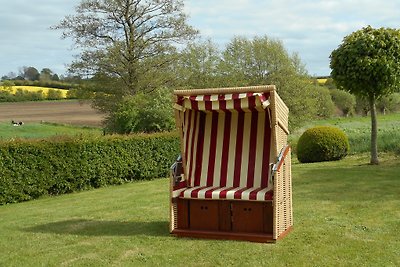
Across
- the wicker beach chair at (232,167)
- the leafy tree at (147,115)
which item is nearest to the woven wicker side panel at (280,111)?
the wicker beach chair at (232,167)

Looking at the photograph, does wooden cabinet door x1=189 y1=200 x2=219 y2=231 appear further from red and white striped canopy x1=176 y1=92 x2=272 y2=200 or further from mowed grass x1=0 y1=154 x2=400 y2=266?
mowed grass x1=0 y1=154 x2=400 y2=266

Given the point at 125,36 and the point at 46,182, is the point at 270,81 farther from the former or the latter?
the point at 46,182

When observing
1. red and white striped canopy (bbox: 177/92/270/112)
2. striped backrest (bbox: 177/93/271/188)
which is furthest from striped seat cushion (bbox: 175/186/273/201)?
red and white striped canopy (bbox: 177/92/270/112)

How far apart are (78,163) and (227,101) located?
27.5ft

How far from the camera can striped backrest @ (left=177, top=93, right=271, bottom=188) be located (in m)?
7.08

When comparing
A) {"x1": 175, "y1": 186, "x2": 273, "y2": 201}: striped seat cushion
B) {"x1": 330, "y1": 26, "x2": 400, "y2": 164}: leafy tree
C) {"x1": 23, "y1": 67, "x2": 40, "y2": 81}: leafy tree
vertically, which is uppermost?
{"x1": 23, "y1": 67, "x2": 40, "y2": 81}: leafy tree

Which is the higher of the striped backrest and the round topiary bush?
the striped backrest

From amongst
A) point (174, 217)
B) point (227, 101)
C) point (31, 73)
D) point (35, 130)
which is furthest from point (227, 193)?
point (31, 73)

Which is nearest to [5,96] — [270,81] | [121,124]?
[270,81]

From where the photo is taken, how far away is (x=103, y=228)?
752cm

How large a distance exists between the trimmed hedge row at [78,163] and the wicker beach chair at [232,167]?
6.75 meters

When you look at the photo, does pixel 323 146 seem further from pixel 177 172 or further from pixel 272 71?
pixel 272 71

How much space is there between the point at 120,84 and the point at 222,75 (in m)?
7.92

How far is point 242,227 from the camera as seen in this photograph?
6.57 metres
